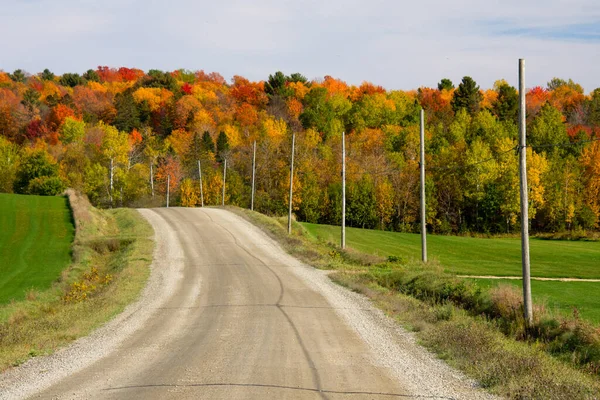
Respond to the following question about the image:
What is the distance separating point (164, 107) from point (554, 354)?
121 meters

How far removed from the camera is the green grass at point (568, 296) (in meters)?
21.6

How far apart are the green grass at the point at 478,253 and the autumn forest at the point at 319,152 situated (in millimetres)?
16820

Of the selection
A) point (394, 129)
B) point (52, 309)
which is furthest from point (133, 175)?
point (52, 309)

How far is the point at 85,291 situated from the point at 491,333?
53.9ft

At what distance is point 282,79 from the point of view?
13625cm

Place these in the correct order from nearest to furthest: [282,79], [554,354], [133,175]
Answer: [554,354] → [133,175] → [282,79]

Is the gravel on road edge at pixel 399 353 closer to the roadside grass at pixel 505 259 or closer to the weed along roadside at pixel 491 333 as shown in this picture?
the weed along roadside at pixel 491 333

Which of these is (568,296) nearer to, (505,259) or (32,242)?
(505,259)

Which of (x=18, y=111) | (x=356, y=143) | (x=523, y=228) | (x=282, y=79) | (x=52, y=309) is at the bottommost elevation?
(x=52, y=309)

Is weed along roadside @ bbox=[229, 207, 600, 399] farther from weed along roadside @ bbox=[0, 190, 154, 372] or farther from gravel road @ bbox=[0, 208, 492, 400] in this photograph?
weed along roadside @ bbox=[0, 190, 154, 372]

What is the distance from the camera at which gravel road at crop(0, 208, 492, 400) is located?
9766mm

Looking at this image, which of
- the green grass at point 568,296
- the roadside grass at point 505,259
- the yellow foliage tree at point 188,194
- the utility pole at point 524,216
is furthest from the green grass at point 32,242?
the yellow foliage tree at point 188,194

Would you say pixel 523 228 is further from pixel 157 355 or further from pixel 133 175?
pixel 133 175

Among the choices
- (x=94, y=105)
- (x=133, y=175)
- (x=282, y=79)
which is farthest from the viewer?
(x=282, y=79)
